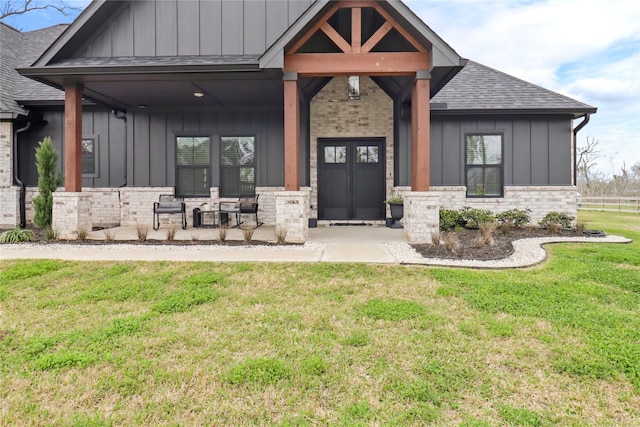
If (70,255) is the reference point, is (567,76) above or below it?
above

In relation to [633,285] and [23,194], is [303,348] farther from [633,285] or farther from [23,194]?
[23,194]

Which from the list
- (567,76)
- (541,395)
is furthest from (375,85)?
(567,76)

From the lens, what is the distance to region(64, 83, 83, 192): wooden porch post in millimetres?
7302

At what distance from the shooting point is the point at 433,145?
32.1 feet

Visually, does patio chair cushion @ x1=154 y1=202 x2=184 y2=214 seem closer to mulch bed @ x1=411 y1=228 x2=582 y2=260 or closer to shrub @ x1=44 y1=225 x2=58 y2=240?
shrub @ x1=44 y1=225 x2=58 y2=240

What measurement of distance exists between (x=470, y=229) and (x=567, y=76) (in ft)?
118

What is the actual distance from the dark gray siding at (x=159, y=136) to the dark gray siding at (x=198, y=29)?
6.68 ft

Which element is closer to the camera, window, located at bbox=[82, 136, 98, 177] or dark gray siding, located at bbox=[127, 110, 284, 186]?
dark gray siding, located at bbox=[127, 110, 284, 186]

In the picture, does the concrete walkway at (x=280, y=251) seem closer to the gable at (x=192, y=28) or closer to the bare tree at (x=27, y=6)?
the gable at (x=192, y=28)

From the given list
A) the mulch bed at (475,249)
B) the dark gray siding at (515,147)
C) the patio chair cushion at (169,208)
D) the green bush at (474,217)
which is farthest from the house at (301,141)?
the mulch bed at (475,249)

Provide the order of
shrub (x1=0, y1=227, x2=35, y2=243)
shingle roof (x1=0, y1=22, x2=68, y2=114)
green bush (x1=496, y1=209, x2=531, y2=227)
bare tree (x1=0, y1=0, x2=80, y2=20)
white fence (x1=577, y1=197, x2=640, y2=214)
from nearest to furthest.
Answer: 1. shrub (x1=0, y1=227, x2=35, y2=243)
2. green bush (x1=496, y1=209, x2=531, y2=227)
3. shingle roof (x1=0, y1=22, x2=68, y2=114)
4. bare tree (x1=0, y1=0, x2=80, y2=20)
5. white fence (x1=577, y1=197, x2=640, y2=214)

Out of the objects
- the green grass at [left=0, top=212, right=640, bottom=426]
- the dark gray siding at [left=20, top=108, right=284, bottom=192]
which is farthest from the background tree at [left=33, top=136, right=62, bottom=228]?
the green grass at [left=0, top=212, right=640, bottom=426]

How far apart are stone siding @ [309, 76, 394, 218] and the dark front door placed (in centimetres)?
18

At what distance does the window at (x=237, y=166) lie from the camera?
9.95m
